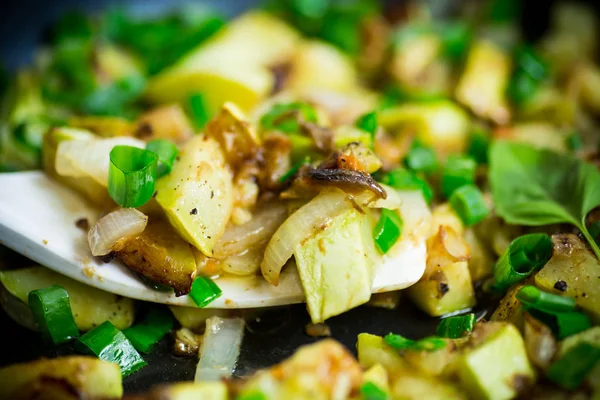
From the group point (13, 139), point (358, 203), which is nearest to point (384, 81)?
point (358, 203)

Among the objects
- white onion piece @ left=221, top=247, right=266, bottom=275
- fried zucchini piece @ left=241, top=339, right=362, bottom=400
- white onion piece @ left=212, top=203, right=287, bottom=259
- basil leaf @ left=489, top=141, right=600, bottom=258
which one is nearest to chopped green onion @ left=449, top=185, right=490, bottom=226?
basil leaf @ left=489, top=141, right=600, bottom=258

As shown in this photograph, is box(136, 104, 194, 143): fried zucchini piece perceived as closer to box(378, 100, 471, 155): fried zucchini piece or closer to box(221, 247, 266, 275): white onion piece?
box(221, 247, 266, 275): white onion piece

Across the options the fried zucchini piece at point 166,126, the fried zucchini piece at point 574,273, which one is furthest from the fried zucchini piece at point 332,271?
the fried zucchini piece at point 166,126

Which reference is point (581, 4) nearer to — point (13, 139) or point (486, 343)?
point (486, 343)

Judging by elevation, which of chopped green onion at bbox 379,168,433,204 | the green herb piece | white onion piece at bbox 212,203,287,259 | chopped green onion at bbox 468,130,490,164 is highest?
chopped green onion at bbox 379,168,433,204

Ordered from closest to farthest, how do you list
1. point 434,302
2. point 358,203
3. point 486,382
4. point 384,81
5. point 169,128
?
point 486,382 < point 358,203 < point 434,302 < point 169,128 < point 384,81

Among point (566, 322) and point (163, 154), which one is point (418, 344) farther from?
point (163, 154)
